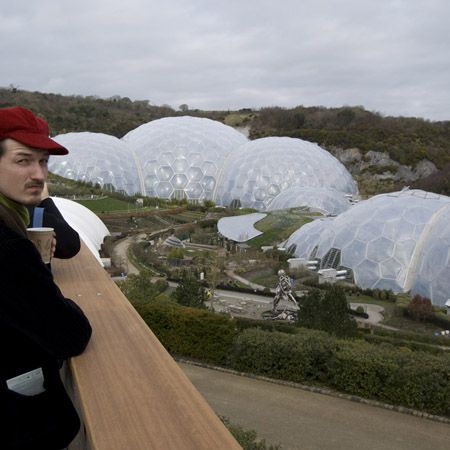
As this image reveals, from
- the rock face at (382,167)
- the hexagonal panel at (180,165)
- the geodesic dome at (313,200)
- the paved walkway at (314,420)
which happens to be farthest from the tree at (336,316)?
the rock face at (382,167)

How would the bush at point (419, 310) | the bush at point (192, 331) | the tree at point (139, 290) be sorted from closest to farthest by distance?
1. the bush at point (192, 331)
2. the tree at point (139, 290)
3. the bush at point (419, 310)

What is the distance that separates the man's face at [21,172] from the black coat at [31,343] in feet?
0.96

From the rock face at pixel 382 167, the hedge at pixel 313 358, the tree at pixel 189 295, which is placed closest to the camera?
the hedge at pixel 313 358

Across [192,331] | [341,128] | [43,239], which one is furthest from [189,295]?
[341,128]

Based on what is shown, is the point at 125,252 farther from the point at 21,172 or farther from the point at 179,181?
the point at 21,172

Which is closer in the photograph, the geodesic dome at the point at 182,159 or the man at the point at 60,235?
the man at the point at 60,235

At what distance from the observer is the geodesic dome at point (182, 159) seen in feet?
143

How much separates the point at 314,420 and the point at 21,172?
8361 millimetres

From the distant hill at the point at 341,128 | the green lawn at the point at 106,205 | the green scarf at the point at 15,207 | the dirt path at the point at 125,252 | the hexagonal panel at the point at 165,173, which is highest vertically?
the distant hill at the point at 341,128

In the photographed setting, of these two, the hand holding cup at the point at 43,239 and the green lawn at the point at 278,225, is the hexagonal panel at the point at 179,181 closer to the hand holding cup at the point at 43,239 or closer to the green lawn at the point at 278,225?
the green lawn at the point at 278,225

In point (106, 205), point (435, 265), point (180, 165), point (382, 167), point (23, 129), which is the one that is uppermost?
point (23, 129)

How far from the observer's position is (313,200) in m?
34.6

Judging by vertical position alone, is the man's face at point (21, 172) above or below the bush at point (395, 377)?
above

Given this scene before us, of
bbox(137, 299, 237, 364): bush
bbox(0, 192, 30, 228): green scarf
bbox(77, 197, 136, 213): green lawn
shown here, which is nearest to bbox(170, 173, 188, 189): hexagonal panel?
bbox(77, 197, 136, 213): green lawn
